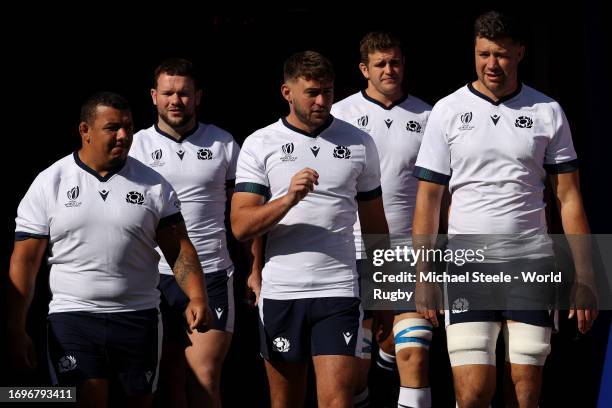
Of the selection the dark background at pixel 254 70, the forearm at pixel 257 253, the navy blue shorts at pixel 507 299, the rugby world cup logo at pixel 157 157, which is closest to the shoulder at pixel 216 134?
the rugby world cup logo at pixel 157 157

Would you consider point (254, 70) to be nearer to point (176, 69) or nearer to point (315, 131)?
point (176, 69)

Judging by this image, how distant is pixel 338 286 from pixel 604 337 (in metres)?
2.40

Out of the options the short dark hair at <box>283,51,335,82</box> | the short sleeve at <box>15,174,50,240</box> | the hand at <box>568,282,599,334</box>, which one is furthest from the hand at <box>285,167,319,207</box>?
the hand at <box>568,282,599,334</box>

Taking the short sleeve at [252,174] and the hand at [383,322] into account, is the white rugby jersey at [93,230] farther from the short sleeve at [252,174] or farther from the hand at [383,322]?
the hand at [383,322]

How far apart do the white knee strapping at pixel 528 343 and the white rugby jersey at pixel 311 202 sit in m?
Result: 0.81

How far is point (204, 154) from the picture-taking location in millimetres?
8531

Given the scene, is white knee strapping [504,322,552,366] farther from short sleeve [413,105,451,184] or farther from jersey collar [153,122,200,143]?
jersey collar [153,122,200,143]

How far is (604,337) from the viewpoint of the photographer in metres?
9.12

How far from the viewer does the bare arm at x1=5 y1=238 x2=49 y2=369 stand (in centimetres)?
711

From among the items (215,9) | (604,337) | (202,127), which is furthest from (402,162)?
(215,9)

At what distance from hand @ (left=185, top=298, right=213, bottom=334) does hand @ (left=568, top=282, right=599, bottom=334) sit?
177cm

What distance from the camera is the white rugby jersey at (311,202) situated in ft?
24.3

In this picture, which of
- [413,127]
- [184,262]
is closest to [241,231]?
[184,262]

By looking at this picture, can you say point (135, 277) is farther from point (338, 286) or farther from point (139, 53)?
point (139, 53)
